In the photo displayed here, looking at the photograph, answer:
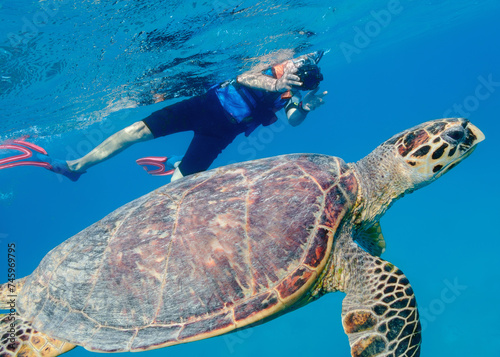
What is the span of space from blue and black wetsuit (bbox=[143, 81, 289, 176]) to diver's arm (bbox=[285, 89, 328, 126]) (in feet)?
0.73

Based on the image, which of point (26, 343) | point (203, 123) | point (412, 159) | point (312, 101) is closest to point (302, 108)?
point (312, 101)

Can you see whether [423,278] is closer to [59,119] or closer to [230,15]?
[230,15]

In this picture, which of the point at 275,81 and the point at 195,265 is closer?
the point at 195,265

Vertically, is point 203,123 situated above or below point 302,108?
below

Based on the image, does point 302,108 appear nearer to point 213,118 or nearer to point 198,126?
point 213,118

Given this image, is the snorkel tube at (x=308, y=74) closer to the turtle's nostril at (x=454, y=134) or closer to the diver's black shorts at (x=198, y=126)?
the diver's black shorts at (x=198, y=126)

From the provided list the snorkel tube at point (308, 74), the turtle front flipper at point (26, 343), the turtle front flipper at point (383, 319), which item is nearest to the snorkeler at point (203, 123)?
the snorkel tube at point (308, 74)

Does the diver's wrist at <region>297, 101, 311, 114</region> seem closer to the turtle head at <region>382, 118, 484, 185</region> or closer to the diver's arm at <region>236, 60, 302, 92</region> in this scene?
the diver's arm at <region>236, 60, 302, 92</region>

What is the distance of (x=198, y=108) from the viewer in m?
6.37

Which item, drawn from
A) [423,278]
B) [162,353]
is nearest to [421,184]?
[423,278]

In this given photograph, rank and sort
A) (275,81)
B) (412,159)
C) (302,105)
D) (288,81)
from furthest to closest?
1. (302,105)
2. (275,81)
3. (288,81)
4. (412,159)

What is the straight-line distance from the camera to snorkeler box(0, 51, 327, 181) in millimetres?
6043

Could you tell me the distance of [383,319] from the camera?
6.77ft

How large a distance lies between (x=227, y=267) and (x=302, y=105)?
4856 mm
